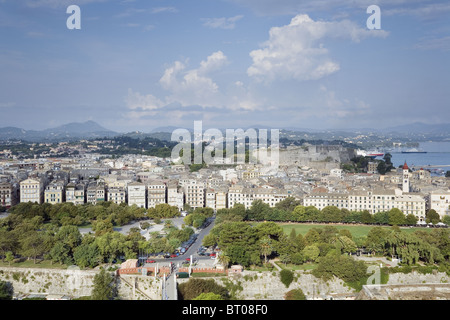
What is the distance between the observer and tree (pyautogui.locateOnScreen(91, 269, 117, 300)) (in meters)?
8.02

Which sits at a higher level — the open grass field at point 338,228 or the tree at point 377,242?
the tree at point 377,242

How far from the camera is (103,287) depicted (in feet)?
26.6

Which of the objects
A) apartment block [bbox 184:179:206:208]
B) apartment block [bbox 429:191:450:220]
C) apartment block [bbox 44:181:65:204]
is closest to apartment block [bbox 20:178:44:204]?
apartment block [bbox 44:181:65:204]

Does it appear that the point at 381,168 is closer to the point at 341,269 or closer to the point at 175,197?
the point at 175,197

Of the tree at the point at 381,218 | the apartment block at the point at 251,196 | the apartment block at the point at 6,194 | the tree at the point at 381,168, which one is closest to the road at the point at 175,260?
the apartment block at the point at 251,196

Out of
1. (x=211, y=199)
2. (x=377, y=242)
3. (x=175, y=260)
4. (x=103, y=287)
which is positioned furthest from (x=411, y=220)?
(x=103, y=287)

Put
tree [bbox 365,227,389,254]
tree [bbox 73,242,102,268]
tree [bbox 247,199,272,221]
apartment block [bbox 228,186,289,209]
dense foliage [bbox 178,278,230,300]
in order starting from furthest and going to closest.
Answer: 1. apartment block [bbox 228,186,289,209]
2. tree [bbox 247,199,272,221]
3. tree [bbox 365,227,389,254]
4. tree [bbox 73,242,102,268]
5. dense foliage [bbox 178,278,230,300]

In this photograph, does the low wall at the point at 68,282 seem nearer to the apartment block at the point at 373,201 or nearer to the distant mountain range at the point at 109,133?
the apartment block at the point at 373,201

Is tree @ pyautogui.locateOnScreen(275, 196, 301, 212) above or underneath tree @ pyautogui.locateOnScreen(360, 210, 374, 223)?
above

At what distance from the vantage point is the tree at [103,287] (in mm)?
8020

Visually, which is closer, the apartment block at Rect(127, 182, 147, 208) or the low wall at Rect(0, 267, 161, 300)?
the low wall at Rect(0, 267, 161, 300)

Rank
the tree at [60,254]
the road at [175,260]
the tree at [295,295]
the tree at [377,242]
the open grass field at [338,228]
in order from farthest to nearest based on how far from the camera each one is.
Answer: the open grass field at [338,228] < the tree at [377,242] < the tree at [60,254] < the tree at [295,295] < the road at [175,260]

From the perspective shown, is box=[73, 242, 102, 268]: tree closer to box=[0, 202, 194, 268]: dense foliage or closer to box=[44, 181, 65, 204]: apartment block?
box=[0, 202, 194, 268]: dense foliage

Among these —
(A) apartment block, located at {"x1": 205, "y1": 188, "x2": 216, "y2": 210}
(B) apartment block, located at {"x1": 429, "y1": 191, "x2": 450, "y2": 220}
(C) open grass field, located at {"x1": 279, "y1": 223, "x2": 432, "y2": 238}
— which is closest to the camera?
(C) open grass field, located at {"x1": 279, "y1": 223, "x2": 432, "y2": 238}
